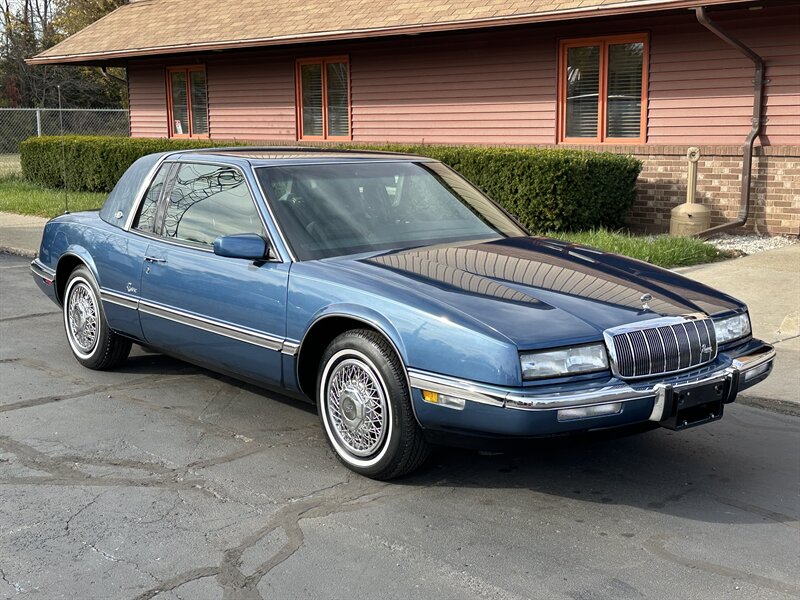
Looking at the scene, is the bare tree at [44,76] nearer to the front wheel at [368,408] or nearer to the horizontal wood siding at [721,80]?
the horizontal wood siding at [721,80]

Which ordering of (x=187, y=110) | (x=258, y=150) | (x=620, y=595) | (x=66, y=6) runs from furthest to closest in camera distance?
(x=66, y=6) → (x=187, y=110) → (x=258, y=150) → (x=620, y=595)

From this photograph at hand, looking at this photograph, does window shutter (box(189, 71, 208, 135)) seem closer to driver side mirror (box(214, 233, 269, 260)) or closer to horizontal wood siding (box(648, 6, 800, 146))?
horizontal wood siding (box(648, 6, 800, 146))

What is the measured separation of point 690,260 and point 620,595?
7887mm

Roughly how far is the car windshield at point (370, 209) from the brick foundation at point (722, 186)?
25.4ft

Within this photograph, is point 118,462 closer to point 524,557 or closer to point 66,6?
point 524,557

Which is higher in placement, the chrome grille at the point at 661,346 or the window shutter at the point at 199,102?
the window shutter at the point at 199,102

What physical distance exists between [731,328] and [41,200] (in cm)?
1584

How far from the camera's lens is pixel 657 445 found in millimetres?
5082

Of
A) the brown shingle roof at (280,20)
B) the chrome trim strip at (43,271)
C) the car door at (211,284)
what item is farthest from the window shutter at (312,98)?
the car door at (211,284)

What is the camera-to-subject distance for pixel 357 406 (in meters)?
4.47

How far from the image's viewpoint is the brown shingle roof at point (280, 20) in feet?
44.4

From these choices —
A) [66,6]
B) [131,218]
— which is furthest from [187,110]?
[66,6]

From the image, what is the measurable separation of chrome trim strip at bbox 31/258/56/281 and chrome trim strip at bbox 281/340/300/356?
2746 millimetres

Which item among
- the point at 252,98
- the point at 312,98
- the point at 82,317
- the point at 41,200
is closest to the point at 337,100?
the point at 312,98
